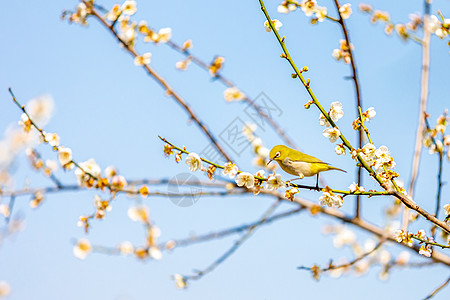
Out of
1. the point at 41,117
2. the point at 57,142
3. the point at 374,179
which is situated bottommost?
the point at 57,142

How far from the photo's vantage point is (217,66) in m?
3.54

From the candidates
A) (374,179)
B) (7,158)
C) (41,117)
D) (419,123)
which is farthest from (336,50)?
(7,158)

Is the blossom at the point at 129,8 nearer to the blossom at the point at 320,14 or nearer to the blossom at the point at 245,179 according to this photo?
the blossom at the point at 320,14

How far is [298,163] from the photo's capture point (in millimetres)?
2104

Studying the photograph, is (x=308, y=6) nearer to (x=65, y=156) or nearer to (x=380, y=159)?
(x=380, y=159)

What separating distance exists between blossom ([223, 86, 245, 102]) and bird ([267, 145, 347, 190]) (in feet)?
5.41

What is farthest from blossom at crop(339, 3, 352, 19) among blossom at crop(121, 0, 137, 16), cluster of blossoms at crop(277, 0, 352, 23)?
blossom at crop(121, 0, 137, 16)

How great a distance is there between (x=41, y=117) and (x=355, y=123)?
541cm

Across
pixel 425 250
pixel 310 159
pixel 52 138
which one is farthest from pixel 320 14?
pixel 52 138

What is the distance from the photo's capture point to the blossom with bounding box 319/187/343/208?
5.90 ft

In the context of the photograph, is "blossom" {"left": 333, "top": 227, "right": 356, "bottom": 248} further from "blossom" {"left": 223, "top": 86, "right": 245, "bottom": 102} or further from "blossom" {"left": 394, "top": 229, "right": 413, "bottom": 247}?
"blossom" {"left": 394, "top": 229, "right": 413, "bottom": 247}

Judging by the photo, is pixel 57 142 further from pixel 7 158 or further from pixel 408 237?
pixel 7 158

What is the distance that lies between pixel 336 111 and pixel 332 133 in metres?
0.12

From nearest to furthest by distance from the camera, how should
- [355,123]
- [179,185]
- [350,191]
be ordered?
[350,191] < [355,123] < [179,185]
